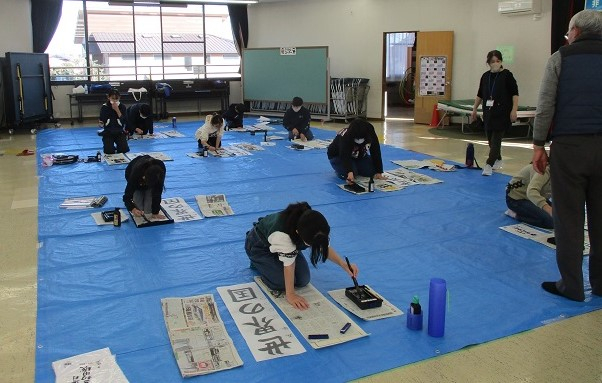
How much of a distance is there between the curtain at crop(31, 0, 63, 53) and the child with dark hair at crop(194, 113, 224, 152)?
20.7 ft

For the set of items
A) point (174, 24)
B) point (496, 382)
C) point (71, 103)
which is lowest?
point (496, 382)

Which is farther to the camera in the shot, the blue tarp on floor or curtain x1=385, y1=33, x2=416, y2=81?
curtain x1=385, y1=33, x2=416, y2=81

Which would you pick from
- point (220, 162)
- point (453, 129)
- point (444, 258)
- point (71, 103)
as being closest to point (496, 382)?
point (444, 258)

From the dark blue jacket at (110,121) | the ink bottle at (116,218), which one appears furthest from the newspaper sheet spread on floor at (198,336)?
the dark blue jacket at (110,121)

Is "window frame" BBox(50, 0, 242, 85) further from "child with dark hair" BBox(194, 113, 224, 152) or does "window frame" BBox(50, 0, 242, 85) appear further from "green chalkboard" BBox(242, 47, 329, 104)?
"child with dark hair" BBox(194, 113, 224, 152)

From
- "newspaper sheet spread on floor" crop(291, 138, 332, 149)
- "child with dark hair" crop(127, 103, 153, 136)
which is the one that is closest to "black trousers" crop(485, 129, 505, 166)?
"newspaper sheet spread on floor" crop(291, 138, 332, 149)

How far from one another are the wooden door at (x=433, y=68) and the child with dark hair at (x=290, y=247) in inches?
369

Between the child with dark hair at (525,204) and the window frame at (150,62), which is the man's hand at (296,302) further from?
the window frame at (150,62)

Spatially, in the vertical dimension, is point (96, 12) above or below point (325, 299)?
above

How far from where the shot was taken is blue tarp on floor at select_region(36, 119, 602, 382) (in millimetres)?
2723

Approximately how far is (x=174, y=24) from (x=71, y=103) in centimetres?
352

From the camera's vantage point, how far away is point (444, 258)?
13.2 ft

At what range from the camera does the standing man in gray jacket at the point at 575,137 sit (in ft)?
10.2

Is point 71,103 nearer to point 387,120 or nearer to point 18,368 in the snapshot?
point 387,120
